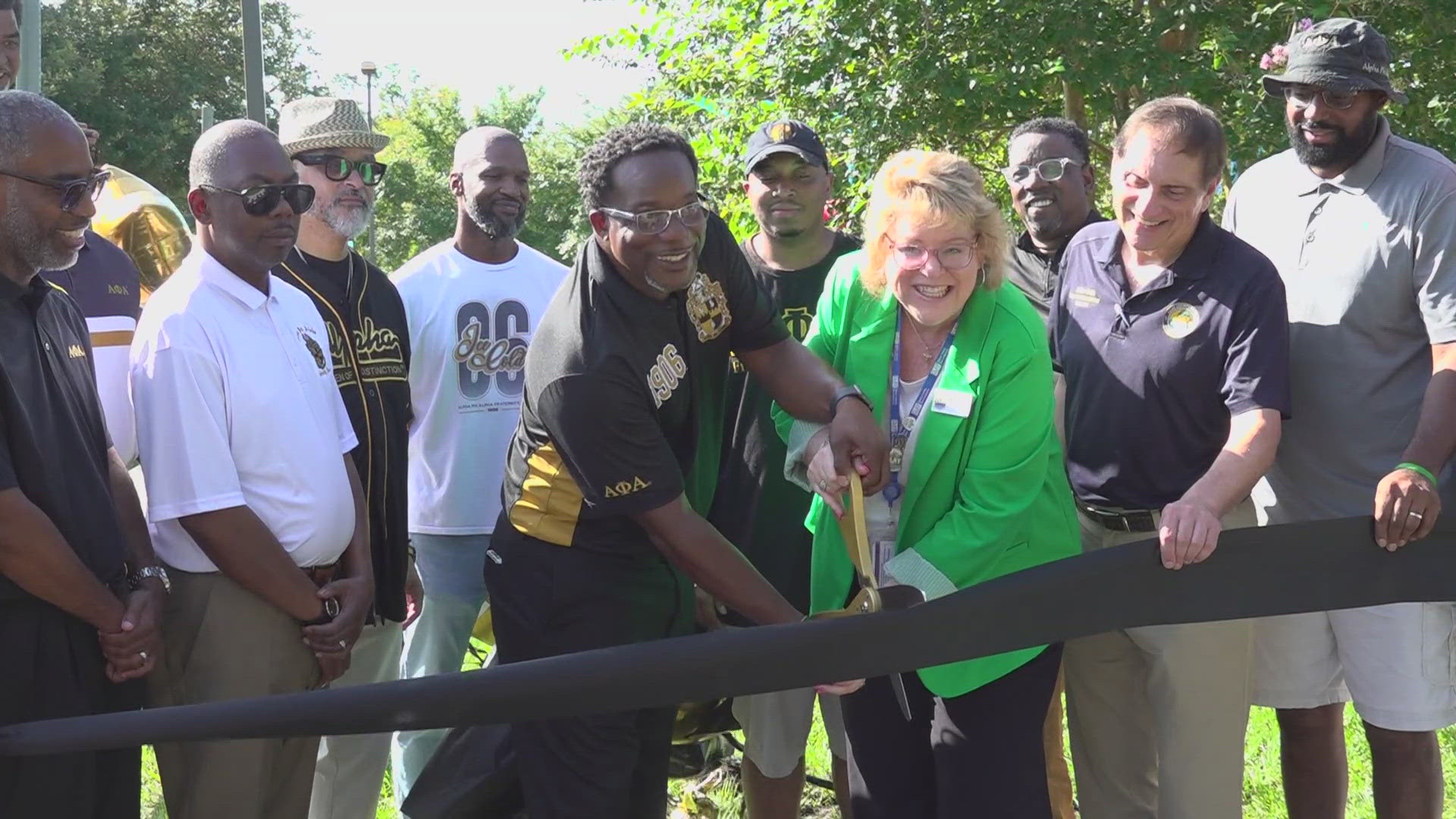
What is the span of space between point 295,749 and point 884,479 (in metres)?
1.63

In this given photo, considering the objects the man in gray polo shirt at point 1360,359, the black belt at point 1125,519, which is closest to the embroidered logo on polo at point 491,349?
the black belt at point 1125,519

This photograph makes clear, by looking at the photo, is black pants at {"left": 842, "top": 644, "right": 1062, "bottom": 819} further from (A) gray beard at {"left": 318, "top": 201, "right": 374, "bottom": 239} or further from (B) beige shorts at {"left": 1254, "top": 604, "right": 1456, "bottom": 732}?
(A) gray beard at {"left": 318, "top": 201, "right": 374, "bottom": 239}

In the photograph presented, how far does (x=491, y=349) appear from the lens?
466 cm

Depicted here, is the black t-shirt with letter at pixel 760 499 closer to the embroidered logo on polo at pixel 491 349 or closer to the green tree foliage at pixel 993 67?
the embroidered logo on polo at pixel 491 349

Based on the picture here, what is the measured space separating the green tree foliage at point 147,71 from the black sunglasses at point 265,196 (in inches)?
1012

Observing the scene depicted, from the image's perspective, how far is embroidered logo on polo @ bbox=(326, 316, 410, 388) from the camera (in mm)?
4043

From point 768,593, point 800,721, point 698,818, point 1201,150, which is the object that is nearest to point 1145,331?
point 1201,150

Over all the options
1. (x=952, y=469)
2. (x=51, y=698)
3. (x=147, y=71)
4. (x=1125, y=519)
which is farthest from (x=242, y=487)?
(x=147, y=71)

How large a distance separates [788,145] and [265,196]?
1894 millimetres

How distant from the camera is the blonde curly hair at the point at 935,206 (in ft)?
10.6

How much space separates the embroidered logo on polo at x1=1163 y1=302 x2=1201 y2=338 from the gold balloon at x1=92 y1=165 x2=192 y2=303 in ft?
11.2

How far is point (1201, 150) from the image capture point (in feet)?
11.3

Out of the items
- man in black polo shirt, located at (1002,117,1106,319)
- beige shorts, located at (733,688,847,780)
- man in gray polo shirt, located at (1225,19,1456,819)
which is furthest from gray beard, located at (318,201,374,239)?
man in gray polo shirt, located at (1225,19,1456,819)

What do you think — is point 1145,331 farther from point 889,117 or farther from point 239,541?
point 889,117
